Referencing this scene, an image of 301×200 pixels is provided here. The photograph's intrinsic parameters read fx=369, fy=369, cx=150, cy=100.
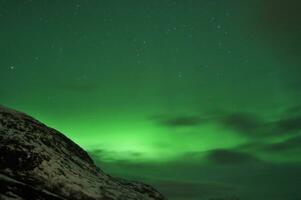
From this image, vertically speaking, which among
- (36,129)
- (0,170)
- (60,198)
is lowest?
(60,198)

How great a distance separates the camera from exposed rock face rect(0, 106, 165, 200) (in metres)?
10.5

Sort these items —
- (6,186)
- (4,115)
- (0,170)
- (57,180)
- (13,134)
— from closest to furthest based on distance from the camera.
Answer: (6,186)
(0,170)
(57,180)
(13,134)
(4,115)

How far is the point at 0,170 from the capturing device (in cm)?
1050

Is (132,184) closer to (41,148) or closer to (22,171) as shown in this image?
(41,148)

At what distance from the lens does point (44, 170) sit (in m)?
11.6

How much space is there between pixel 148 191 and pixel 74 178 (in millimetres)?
4140

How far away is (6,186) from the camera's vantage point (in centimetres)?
952

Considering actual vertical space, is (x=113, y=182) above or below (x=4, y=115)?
below

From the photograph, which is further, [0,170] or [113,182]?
[113,182]

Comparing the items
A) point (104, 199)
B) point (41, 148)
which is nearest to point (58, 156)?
point (41, 148)

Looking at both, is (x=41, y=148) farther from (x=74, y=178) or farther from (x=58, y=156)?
(x=74, y=178)

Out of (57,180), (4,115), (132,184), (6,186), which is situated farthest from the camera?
(132,184)

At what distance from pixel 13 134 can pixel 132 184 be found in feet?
17.5

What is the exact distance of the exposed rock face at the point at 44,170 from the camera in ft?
34.4
